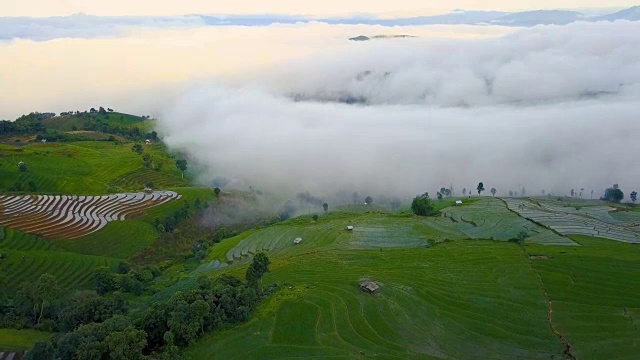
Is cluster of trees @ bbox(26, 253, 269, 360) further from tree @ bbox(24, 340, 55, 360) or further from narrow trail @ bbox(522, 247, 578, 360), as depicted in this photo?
narrow trail @ bbox(522, 247, 578, 360)

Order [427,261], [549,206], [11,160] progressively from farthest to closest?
[11,160] → [549,206] → [427,261]

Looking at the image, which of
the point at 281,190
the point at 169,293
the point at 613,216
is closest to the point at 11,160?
the point at 281,190

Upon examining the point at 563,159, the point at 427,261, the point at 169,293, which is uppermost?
the point at 427,261

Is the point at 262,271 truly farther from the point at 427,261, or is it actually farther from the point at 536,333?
the point at 536,333

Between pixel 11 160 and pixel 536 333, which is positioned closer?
pixel 536 333

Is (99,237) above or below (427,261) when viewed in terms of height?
below

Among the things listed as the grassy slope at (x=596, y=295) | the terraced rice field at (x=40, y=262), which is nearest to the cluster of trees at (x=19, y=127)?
the terraced rice field at (x=40, y=262)

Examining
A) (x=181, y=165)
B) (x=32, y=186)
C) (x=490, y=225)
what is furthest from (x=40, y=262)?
(x=181, y=165)
